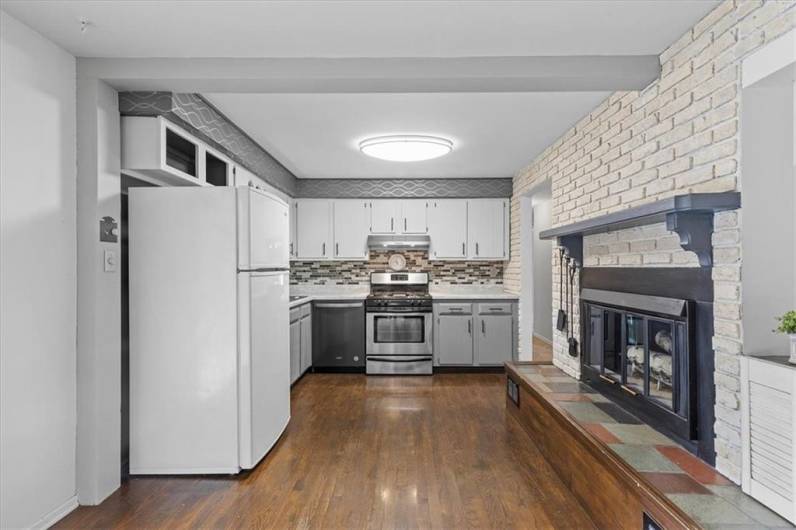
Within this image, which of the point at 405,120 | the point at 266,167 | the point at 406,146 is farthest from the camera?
the point at 266,167

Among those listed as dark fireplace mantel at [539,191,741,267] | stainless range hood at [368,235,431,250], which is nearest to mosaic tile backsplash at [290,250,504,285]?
stainless range hood at [368,235,431,250]

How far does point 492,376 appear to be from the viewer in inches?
216

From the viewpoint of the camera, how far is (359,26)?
2.22 metres

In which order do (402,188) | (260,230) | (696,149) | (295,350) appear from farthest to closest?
1. (402,188)
2. (295,350)
3. (260,230)
4. (696,149)

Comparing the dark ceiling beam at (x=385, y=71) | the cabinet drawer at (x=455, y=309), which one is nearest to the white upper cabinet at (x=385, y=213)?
the cabinet drawer at (x=455, y=309)

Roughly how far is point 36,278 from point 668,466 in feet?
10.1

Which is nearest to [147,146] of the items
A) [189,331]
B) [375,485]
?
[189,331]

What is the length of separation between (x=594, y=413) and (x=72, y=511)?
2.93m

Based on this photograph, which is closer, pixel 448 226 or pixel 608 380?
pixel 608 380

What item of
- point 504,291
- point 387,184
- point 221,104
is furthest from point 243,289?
point 504,291

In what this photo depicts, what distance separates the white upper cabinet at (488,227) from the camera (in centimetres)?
600

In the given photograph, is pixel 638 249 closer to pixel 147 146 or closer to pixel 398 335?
pixel 147 146

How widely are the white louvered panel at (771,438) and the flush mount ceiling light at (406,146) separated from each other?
2.92m

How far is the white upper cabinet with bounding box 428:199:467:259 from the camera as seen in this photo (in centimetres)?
603
